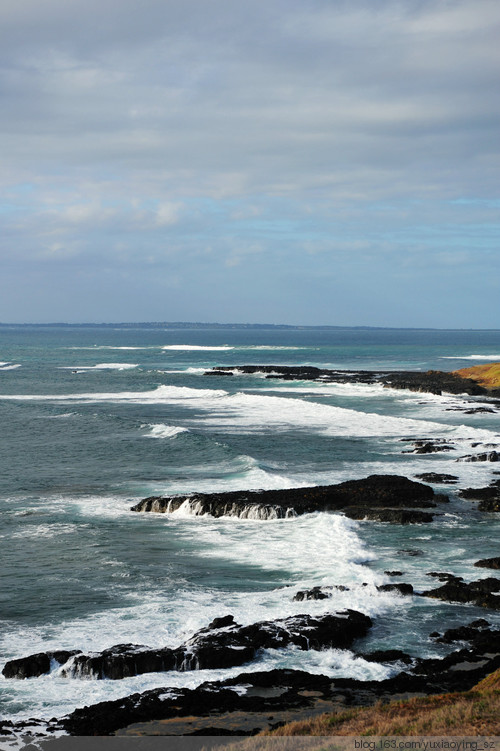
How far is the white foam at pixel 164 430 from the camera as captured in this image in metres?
49.5

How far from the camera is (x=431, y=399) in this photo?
240 feet

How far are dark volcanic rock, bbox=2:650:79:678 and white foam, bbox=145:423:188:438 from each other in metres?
31.9

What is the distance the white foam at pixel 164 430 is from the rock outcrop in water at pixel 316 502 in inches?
680

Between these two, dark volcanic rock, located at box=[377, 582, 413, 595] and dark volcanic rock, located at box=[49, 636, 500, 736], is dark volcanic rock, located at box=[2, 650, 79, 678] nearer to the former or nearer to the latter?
dark volcanic rock, located at box=[49, 636, 500, 736]

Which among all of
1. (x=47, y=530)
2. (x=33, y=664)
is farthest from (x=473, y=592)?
(x=47, y=530)

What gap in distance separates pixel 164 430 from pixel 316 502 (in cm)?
2201

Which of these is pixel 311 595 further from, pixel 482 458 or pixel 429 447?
pixel 429 447

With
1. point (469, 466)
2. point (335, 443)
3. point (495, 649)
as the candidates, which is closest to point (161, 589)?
point (495, 649)

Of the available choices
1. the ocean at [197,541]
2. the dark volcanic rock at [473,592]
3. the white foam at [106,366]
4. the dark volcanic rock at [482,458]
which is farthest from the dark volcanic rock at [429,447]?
the white foam at [106,366]

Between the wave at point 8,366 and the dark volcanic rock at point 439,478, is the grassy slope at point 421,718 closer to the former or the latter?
the dark volcanic rock at point 439,478

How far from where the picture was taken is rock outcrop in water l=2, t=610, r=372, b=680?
16.5 metres

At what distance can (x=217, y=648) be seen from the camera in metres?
17.3

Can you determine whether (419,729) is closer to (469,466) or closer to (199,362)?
(469,466)

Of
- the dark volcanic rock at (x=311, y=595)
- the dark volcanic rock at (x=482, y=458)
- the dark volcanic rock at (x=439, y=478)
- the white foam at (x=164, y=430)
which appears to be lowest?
the dark volcanic rock at (x=311, y=595)
